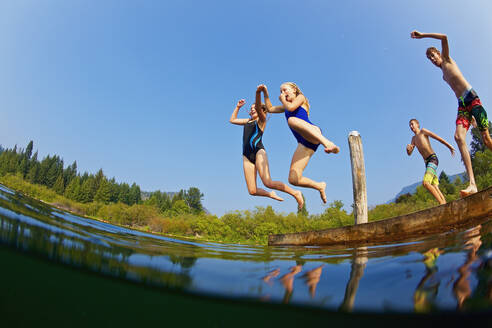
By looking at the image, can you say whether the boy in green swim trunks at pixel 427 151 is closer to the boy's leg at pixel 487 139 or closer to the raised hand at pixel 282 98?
the boy's leg at pixel 487 139

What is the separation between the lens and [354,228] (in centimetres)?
287

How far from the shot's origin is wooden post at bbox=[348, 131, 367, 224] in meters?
3.83

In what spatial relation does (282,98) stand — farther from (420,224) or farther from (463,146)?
(463,146)

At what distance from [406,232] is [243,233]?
74.4 feet

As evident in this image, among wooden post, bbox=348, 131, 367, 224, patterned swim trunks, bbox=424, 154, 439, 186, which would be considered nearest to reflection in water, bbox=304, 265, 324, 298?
wooden post, bbox=348, 131, 367, 224

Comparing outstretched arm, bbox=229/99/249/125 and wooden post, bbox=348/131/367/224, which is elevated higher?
outstretched arm, bbox=229/99/249/125

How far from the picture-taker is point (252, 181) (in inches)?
153

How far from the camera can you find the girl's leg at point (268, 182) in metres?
3.48

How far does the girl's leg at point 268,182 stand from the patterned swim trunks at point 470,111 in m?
2.46

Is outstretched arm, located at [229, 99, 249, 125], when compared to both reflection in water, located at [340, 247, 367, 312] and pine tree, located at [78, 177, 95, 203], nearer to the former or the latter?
reflection in water, located at [340, 247, 367, 312]

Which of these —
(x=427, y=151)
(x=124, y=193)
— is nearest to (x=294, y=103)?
(x=427, y=151)

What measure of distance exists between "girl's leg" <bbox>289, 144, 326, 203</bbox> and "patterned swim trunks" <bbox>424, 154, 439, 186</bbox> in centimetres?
250

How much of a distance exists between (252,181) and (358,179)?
1.76m

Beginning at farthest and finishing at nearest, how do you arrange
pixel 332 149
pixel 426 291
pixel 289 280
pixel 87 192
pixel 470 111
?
pixel 87 192, pixel 470 111, pixel 332 149, pixel 289 280, pixel 426 291
